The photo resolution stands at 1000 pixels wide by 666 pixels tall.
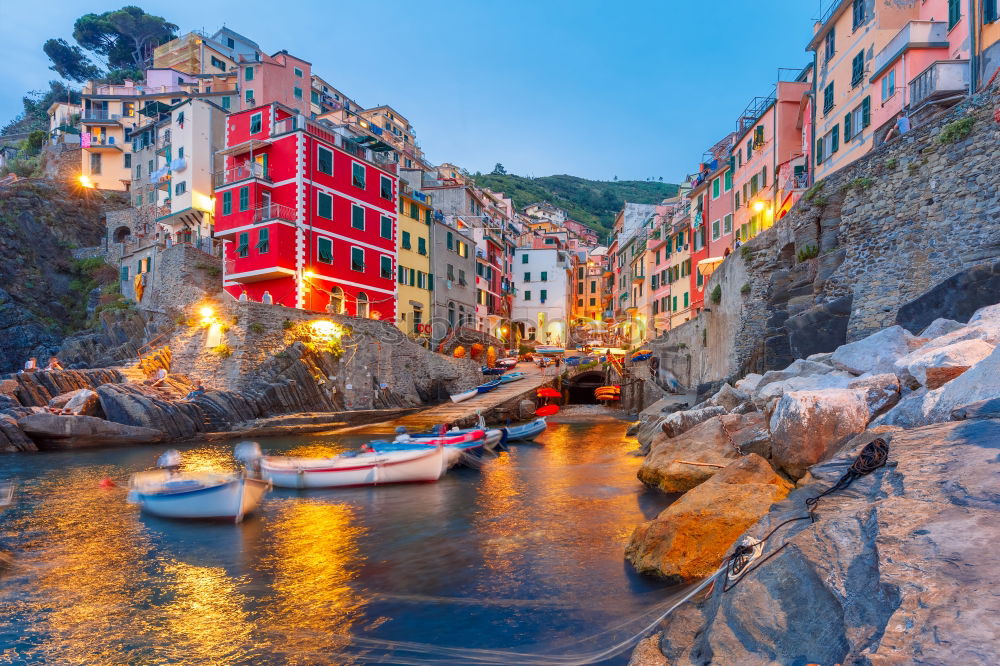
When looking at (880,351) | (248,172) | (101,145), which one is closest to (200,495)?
(880,351)

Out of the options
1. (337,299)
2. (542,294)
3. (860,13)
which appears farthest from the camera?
(542,294)

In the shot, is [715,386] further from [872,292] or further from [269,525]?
[269,525]

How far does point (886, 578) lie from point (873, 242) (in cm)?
1571

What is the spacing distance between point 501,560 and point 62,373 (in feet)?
98.2

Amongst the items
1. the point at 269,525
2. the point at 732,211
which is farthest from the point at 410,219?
the point at 269,525

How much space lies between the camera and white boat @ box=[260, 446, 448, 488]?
18.3 m

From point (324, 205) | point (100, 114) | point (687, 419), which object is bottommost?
point (687, 419)

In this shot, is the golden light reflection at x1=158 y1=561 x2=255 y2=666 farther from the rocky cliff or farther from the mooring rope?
the rocky cliff

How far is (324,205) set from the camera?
4012 centimetres

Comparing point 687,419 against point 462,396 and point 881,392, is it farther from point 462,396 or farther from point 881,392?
point 462,396

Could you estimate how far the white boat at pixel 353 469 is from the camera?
18.3 meters

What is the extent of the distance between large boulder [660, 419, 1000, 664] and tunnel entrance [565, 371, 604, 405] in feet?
156

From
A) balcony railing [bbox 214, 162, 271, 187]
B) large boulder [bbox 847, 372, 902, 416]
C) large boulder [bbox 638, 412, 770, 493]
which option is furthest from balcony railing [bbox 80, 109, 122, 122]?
large boulder [bbox 847, 372, 902, 416]

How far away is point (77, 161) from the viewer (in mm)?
69188
